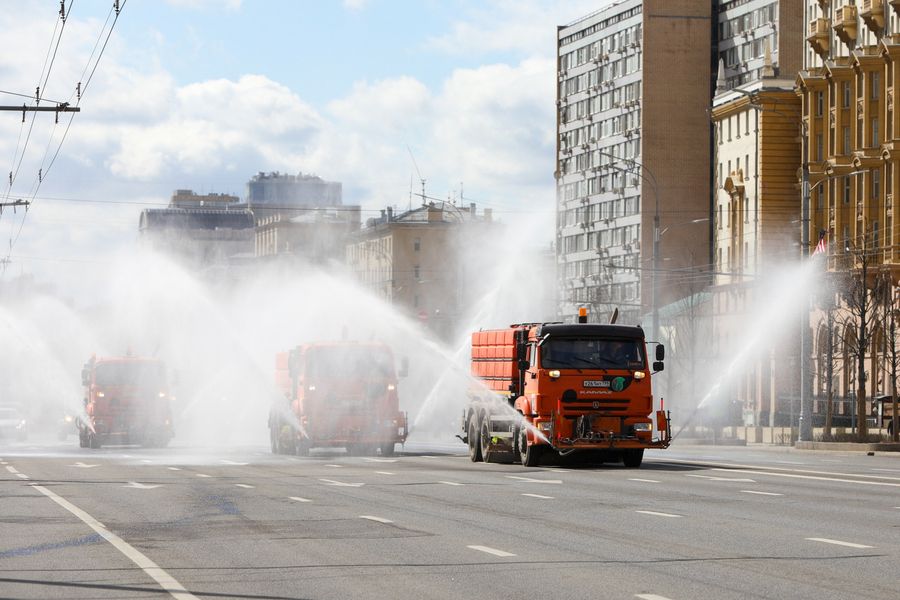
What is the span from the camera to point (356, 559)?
15.9m

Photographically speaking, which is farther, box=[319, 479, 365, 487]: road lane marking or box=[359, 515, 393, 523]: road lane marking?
box=[319, 479, 365, 487]: road lane marking

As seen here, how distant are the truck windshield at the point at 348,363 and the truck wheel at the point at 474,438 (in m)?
5.76

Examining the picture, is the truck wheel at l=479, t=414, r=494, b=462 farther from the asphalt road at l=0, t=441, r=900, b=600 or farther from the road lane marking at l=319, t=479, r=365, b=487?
the road lane marking at l=319, t=479, r=365, b=487

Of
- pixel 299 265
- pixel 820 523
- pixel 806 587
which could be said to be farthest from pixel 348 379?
pixel 299 265

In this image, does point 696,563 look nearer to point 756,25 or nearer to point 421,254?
point 756,25

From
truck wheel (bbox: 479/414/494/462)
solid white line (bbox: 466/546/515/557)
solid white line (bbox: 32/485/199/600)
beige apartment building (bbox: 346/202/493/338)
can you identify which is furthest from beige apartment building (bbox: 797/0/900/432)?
beige apartment building (bbox: 346/202/493/338)

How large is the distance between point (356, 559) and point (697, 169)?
378 ft

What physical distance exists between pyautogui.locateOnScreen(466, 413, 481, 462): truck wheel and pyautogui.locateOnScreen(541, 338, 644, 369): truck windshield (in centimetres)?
420

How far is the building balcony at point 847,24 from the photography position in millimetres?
89562

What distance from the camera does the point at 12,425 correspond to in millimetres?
75562

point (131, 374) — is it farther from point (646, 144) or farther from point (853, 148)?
point (646, 144)

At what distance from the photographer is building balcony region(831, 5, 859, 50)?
8956 centimetres

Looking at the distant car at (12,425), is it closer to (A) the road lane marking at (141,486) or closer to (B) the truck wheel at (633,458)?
(B) the truck wheel at (633,458)

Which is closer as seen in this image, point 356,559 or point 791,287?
point 356,559
